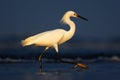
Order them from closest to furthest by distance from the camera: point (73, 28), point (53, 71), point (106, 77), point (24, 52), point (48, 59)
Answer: point (106, 77) < point (53, 71) < point (73, 28) < point (48, 59) < point (24, 52)

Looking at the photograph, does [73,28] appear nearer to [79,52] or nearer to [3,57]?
[3,57]

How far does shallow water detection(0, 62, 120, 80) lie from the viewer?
615 inches

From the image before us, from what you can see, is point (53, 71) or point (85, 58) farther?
point (85, 58)

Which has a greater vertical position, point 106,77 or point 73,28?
point 73,28

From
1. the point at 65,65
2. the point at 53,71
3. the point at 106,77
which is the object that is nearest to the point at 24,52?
the point at 65,65

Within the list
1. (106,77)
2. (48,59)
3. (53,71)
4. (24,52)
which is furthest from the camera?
(24,52)

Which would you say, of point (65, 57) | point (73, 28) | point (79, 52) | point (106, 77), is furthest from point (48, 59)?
point (106, 77)

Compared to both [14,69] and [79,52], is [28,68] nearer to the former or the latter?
[14,69]

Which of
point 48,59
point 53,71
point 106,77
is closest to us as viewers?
point 106,77

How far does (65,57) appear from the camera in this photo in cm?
2470

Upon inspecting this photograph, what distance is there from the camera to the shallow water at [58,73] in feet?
51.2

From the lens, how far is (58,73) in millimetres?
16703

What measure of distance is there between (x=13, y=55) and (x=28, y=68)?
20.8 ft

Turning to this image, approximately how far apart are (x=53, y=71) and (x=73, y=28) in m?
1.95
